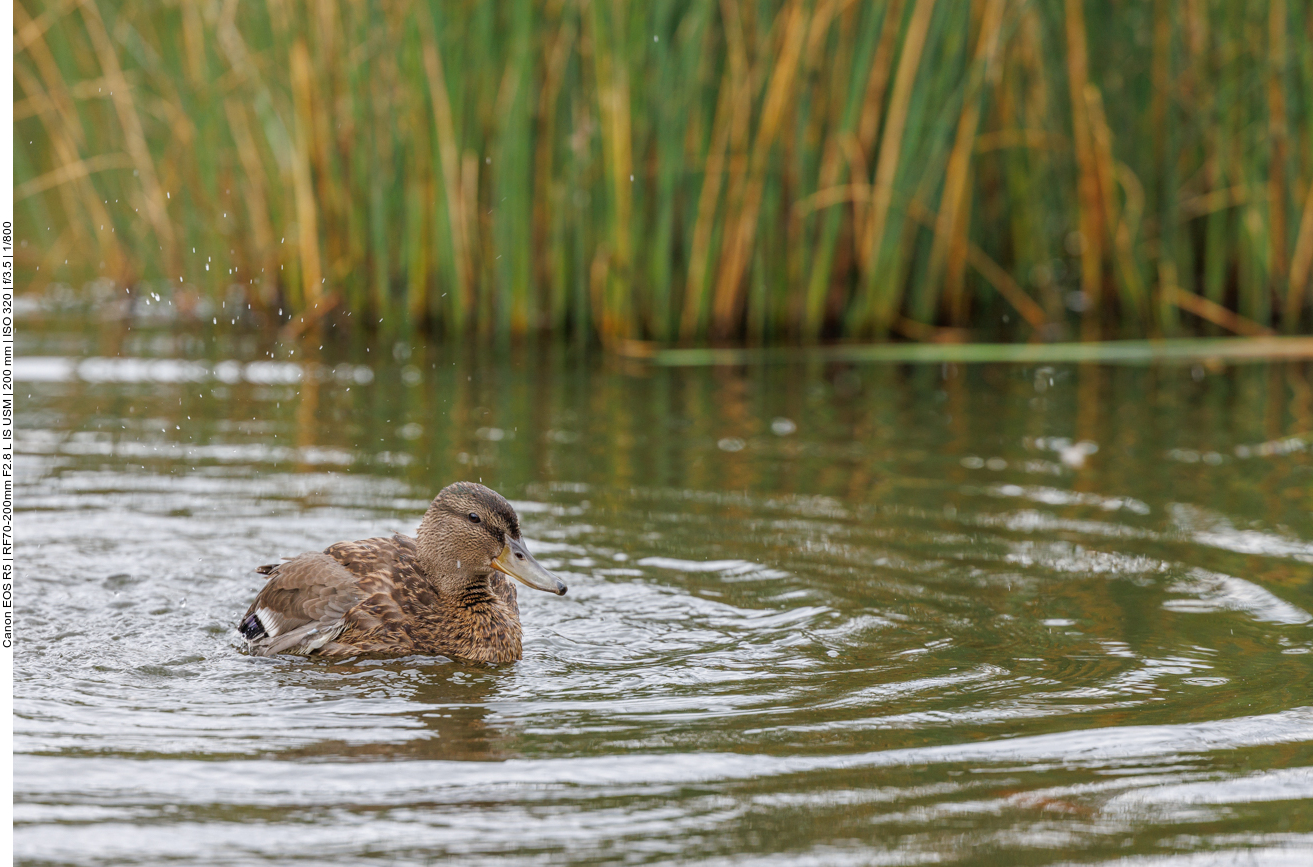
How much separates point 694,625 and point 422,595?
2.86 ft

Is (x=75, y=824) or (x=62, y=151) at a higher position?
(x=62, y=151)

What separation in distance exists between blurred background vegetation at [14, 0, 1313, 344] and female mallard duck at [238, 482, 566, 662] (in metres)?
4.59

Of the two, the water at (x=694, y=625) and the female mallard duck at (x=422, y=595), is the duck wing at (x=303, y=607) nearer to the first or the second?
the female mallard duck at (x=422, y=595)

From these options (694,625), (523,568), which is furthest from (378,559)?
(694,625)

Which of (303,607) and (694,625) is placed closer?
(303,607)

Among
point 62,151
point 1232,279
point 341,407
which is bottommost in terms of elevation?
point 341,407

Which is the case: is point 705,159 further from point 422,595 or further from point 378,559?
point 422,595

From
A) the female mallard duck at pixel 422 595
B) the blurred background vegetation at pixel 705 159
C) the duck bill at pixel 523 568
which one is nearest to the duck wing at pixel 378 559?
the female mallard duck at pixel 422 595

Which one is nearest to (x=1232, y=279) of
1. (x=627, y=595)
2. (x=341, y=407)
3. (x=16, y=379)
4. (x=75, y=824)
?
(x=341, y=407)

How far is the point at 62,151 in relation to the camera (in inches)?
442

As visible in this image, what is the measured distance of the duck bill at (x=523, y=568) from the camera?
498 centimetres

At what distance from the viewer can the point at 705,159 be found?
9.59m

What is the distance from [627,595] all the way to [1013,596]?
132 cm

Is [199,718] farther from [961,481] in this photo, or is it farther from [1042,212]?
[1042,212]
